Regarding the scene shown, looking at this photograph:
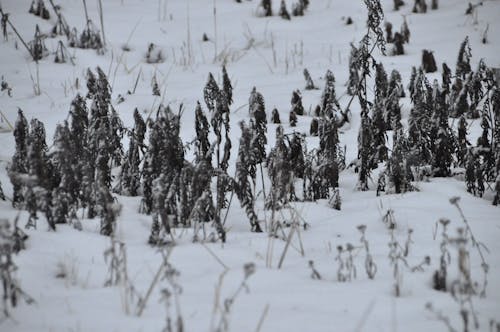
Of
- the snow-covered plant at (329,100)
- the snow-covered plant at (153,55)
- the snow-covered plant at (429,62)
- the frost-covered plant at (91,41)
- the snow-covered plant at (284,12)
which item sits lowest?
the snow-covered plant at (329,100)

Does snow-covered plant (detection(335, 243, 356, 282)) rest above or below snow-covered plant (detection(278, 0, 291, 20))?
below

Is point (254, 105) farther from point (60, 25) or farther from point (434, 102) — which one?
point (60, 25)

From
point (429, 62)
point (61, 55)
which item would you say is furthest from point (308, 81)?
point (61, 55)

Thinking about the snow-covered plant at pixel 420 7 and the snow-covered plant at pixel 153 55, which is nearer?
the snow-covered plant at pixel 153 55

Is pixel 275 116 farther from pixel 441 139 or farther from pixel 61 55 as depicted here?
pixel 61 55

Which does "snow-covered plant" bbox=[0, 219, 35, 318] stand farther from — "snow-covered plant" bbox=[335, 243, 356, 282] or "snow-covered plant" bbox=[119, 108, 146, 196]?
"snow-covered plant" bbox=[119, 108, 146, 196]

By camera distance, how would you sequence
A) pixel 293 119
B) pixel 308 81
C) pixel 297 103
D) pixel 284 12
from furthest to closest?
pixel 284 12, pixel 308 81, pixel 297 103, pixel 293 119

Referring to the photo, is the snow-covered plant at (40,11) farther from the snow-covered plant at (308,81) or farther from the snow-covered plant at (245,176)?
the snow-covered plant at (245,176)

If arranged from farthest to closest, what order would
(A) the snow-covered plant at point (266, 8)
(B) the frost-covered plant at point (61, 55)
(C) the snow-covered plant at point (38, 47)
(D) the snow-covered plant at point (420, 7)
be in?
1. (A) the snow-covered plant at point (266, 8)
2. (D) the snow-covered plant at point (420, 7)
3. (B) the frost-covered plant at point (61, 55)
4. (C) the snow-covered plant at point (38, 47)

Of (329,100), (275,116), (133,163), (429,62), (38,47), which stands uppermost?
(38,47)

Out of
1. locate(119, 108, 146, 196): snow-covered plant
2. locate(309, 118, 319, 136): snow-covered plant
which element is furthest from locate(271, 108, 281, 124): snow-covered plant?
locate(119, 108, 146, 196): snow-covered plant

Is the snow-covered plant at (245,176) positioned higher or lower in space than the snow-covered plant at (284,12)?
lower

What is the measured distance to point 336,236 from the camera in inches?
110

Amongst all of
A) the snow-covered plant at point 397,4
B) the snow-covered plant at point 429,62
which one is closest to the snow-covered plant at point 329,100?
the snow-covered plant at point 429,62
